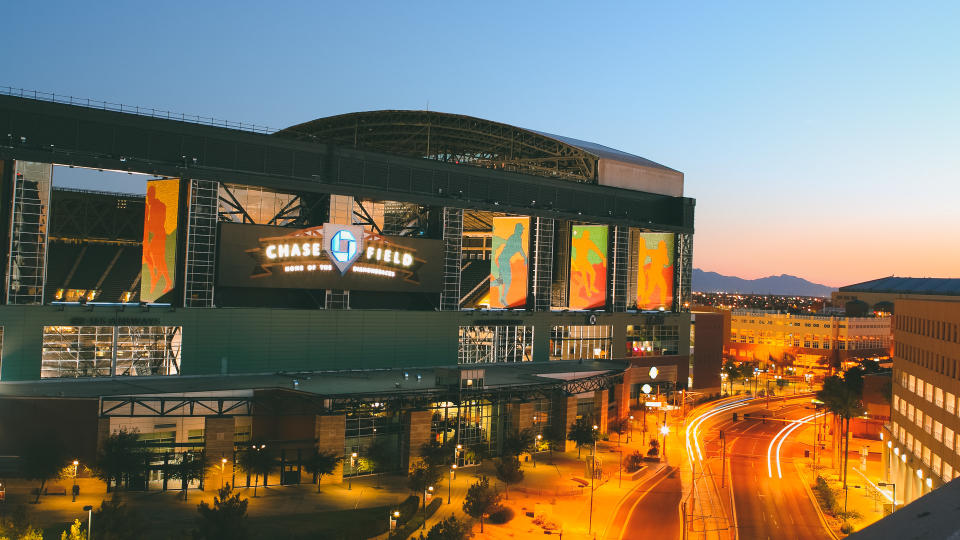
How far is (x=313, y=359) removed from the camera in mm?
78375

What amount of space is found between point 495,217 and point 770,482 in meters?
45.1

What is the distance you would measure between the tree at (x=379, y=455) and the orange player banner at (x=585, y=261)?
4502 centimetres

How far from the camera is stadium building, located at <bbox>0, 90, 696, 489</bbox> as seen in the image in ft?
205

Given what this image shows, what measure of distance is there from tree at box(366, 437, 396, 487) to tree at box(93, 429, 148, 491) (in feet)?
56.8

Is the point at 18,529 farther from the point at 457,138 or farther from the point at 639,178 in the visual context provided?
the point at 639,178

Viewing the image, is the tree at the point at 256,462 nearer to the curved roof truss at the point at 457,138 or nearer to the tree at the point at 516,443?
the tree at the point at 516,443

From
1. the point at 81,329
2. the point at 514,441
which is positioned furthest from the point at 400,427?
the point at 81,329

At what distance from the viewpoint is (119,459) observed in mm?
52156

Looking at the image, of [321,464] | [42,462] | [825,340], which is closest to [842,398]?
[321,464]

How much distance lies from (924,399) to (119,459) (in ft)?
201

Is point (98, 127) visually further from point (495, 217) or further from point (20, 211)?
point (495, 217)

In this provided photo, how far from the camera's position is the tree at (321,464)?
57.7 metres

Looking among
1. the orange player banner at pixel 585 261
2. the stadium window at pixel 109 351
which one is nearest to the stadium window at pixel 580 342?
the orange player banner at pixel 585 261

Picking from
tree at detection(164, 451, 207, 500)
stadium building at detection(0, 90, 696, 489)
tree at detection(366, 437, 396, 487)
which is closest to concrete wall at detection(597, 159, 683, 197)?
stadium building at detection(0, 90, 696, 489)
